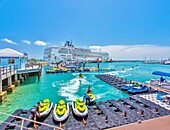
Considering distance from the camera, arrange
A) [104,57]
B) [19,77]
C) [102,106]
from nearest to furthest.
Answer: [102,106]
[19,77]
[104,57]

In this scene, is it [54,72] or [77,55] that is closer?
[54,72]

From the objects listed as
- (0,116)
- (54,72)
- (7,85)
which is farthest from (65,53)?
(0,116)

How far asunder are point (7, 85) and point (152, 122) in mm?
17012

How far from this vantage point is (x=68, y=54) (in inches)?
3233

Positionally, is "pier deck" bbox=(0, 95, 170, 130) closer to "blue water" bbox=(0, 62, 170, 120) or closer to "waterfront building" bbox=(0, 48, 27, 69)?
"blue water" bbox=(0, 62, 170, 120)

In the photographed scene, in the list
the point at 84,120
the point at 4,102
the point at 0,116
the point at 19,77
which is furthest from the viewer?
the point at 19,77

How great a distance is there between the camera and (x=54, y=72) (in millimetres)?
40344

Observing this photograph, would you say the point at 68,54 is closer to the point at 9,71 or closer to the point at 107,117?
the point at 9,71

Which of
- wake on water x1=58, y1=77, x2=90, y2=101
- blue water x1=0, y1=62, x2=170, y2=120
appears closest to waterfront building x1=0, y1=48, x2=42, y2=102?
blue water x1=0, y1=62, x2=170, y2=120

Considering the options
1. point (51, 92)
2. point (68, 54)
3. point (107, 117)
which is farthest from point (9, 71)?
point (68, 54)

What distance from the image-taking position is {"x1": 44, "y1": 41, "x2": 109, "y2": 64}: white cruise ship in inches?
3073

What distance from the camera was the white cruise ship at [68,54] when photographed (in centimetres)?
7806

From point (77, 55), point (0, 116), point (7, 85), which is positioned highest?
point (77, 55)

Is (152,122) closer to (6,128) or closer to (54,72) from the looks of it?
(6,128)
